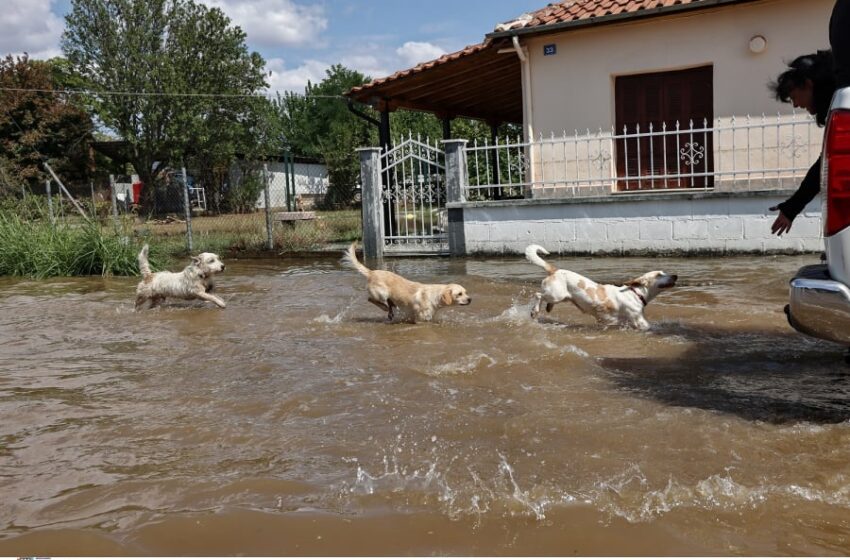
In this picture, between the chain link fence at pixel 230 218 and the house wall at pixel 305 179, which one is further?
the house wall at pixel 305 179

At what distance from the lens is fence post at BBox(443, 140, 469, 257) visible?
13.6 meters

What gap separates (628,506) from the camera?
2889 millimetres

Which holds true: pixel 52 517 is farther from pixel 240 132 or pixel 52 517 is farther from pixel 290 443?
pixel 240 132

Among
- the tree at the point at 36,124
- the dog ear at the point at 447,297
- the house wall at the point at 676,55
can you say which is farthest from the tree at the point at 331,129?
the dog ear at the point at 447,297

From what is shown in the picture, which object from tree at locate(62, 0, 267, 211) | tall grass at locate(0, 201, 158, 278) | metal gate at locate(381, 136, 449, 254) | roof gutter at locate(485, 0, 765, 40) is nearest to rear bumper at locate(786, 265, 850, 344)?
roof gutter at locate(485, 0, 765, 40)

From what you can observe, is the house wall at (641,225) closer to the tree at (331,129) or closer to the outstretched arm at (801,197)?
the outstretched arm at (801,197)

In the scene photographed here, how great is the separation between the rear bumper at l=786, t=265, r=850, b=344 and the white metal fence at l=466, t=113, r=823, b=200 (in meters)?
8.67

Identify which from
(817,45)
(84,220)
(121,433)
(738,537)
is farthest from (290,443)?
(817,45)

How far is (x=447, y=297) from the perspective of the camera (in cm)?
712

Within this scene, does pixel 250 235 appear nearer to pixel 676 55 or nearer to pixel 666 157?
pixel 666 157

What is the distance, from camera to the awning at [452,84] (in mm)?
14711

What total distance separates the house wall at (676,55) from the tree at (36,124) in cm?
2623

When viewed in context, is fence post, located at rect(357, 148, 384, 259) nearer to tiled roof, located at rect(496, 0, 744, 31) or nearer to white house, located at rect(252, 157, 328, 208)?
tiled roof, located at rect(496, 0, 744, 31)

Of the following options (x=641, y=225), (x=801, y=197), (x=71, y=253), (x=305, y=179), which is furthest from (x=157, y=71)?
(x=801, y=197)
